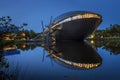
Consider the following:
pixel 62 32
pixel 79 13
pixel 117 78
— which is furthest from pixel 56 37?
pixel 117 78

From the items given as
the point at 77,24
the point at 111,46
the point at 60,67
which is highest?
the point at 77,24

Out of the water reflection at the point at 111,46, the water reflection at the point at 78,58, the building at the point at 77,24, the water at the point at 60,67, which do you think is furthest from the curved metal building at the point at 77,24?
the water at the point at 60,67

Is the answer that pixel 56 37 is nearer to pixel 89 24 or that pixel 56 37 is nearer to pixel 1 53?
pixel 89 24

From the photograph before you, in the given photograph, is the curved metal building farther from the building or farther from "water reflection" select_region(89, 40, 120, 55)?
"water reflection" select_region(89, 40, 120, 55)

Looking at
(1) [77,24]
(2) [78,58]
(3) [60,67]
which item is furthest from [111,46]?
(1) [77,24]

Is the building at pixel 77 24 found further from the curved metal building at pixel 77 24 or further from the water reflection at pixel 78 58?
the water reflection at pixel 78 58

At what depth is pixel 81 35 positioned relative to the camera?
95.9 m

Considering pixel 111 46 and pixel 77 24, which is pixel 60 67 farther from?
pixel 77 24

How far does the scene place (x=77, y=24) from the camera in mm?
92875

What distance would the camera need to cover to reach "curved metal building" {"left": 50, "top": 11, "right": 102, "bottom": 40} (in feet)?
305

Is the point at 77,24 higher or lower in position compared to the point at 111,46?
higher

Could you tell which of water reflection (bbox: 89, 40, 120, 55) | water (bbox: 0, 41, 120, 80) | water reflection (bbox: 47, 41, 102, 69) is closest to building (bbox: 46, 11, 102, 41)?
water reflection (bbox: 89, 40, 120, 55)

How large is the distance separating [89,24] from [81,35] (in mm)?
4554

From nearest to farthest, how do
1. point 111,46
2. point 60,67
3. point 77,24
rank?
point 60,67 < point 111,46 < point 77,24
